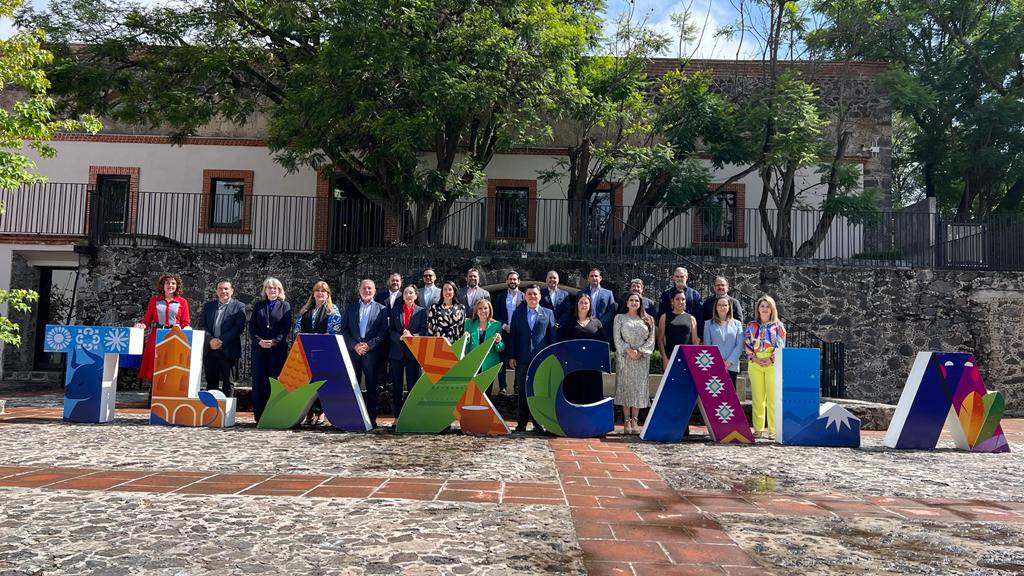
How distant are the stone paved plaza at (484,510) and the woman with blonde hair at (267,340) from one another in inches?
68.2

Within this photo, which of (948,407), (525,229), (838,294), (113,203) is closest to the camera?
(948,407)

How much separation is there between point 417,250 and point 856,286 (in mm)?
9029

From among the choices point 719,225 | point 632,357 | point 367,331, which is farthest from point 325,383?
point 719,225

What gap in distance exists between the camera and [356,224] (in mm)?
17500

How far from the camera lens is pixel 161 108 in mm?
14203

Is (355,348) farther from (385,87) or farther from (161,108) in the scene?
(161,108)

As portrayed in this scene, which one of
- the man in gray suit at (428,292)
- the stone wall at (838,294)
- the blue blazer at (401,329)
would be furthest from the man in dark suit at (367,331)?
the stone wall at (838,294)

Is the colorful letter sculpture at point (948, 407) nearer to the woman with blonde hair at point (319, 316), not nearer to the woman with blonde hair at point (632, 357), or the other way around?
the woman with blonde hair at point (632, 357)

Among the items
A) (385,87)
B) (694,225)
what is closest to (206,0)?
(385,87)

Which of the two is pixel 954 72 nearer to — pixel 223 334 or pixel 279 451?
pixel 223 334

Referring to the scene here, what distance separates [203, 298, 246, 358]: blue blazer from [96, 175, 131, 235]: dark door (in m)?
8.68

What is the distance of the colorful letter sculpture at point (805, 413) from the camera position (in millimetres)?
7102

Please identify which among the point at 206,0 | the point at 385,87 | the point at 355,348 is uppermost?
the point at 206,0

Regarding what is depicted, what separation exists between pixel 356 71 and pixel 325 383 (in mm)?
6808
